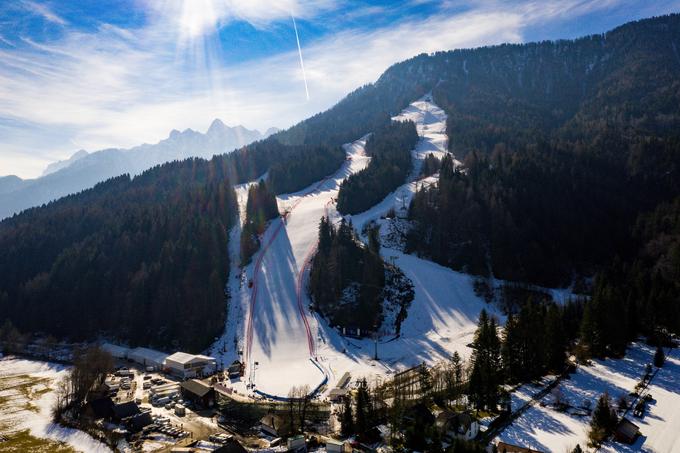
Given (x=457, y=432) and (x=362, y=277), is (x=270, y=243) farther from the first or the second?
(x=457, y=432)

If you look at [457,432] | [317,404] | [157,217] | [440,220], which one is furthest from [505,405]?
[157,217]

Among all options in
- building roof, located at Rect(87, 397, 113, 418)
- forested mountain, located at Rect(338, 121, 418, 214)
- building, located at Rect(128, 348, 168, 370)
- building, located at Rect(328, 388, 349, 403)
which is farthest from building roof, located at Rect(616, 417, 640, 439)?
forested mountain, located at Rect(338, 121, 418, 214)

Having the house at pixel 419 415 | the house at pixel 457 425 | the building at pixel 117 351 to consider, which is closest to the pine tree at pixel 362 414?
the house at pixel 419 415

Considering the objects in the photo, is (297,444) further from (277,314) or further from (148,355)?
(148,355)

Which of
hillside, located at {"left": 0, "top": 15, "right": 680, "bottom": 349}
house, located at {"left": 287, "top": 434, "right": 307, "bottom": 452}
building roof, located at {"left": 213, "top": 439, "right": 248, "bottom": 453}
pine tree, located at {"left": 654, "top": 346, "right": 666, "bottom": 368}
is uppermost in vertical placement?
hillside, located at {"left": 0, "top": 15, "right": 680, "bottom": 349}

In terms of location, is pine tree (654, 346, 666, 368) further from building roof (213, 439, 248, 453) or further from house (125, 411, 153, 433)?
house (125, 411, 153, 433)

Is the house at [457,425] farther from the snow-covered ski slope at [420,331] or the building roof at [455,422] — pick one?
the snow-covered ski slope at [420,331]
